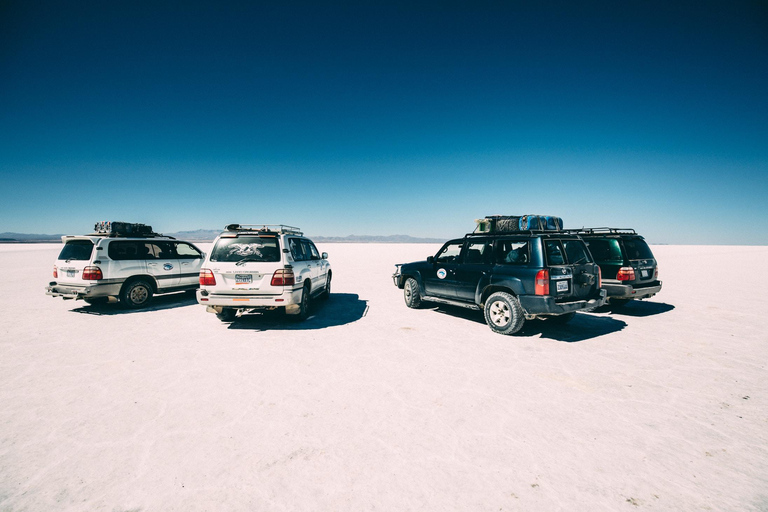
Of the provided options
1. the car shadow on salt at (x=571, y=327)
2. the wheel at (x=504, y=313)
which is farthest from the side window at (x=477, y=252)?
the car shadow on salt at (x=571, y=327)

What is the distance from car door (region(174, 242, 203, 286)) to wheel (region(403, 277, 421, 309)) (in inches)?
249

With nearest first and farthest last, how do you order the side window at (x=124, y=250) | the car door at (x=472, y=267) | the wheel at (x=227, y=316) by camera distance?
the car door at (x=472, y=267)
the wheel at (x=227, y=316)
the side window at (x=124, y=250)

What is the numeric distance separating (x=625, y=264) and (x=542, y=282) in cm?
335

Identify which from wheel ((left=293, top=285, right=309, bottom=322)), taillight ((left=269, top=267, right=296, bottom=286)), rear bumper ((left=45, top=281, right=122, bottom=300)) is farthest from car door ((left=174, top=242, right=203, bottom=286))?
taillight ((left=269, top=267, right=296, bottom=286))

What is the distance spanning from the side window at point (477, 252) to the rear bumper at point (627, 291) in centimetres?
319

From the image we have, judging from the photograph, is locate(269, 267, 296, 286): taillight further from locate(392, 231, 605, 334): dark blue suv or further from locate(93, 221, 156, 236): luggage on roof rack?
locate(93, 221, 156, 236): luggage on roof rack

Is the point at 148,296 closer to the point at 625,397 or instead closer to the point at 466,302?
the point at 466,302

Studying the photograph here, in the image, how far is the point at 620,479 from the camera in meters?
2.60

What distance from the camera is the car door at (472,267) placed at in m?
7.06

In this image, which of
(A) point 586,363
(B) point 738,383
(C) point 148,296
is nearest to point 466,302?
(A) point 586,363

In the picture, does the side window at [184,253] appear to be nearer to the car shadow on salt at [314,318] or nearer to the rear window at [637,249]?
the car shadow on salt at [314,318]

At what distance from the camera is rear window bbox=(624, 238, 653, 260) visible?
8008 millimetres

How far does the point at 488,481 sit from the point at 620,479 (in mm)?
1039

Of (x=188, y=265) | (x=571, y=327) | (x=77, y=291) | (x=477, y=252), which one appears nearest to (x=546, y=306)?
(x=571, y=327)
